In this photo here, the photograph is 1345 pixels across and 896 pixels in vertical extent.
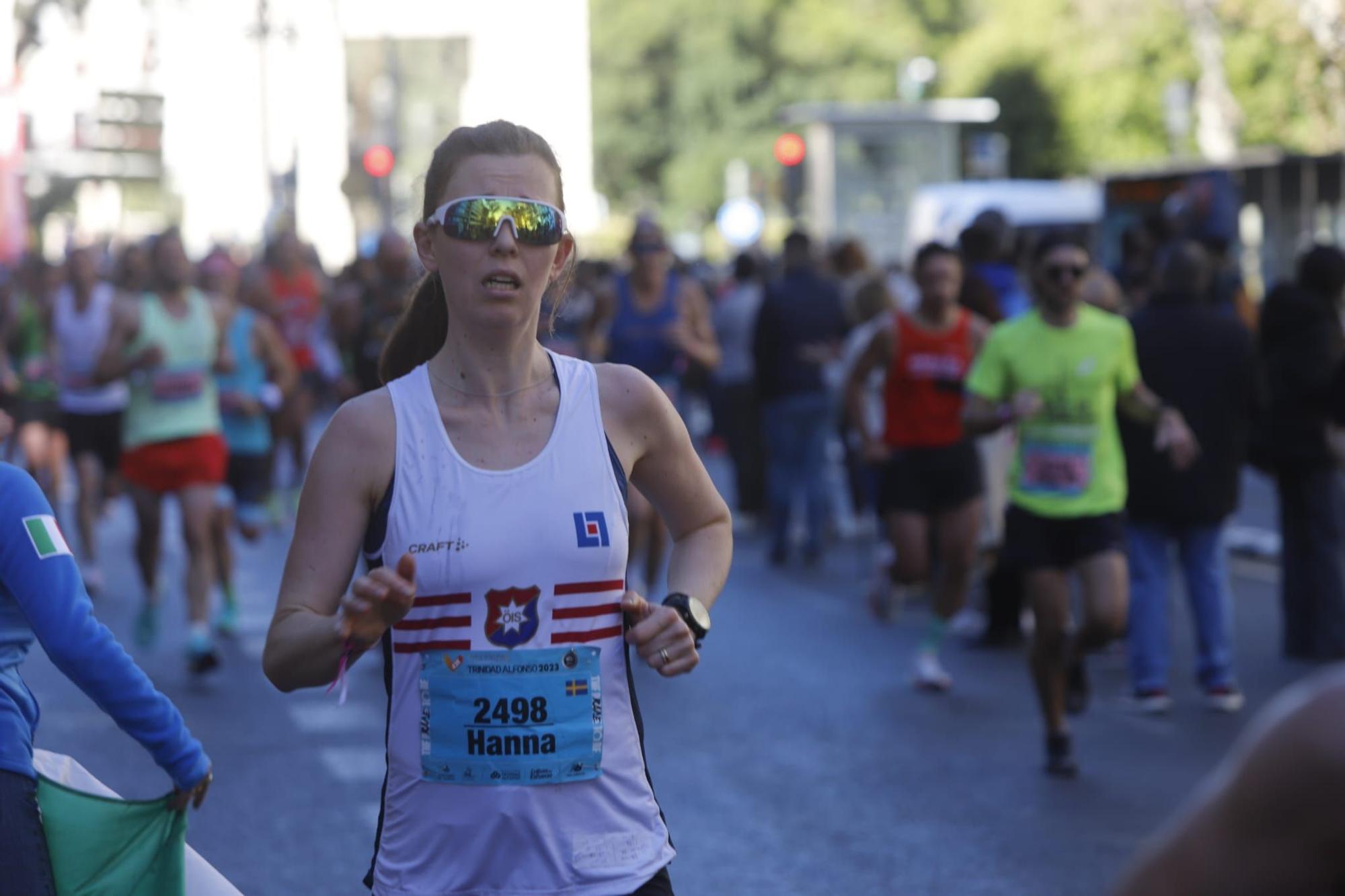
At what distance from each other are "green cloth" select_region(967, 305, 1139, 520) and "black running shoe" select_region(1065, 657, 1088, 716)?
1.02m

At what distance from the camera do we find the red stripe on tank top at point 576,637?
10.3 feet

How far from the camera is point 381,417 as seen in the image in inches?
126

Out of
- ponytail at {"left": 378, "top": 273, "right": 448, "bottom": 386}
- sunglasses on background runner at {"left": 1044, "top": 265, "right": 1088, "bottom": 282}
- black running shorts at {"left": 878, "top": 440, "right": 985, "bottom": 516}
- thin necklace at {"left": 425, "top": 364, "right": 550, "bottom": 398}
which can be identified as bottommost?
black running shorts at {"left": 878, "top": 440, "right": 985, "bottom": 516}

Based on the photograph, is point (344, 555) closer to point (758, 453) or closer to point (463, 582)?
point (463, 582)

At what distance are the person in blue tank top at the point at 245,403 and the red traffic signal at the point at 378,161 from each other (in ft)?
61.3

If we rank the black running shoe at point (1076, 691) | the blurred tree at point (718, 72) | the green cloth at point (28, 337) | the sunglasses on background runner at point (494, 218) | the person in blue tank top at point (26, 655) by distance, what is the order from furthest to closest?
the blurred tree at point (718, 72), the green cloth at point (28, 337), the black running shoe at point (1076, 691), the person in blue tank top at point (26, 655), the sunglasses on background runner at point (494, 218)

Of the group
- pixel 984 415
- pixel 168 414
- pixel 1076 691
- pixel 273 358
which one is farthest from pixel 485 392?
pixel 273 358

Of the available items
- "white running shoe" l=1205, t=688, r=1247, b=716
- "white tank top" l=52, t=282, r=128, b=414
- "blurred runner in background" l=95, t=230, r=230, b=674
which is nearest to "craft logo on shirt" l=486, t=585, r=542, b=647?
"white running shoe" l=1205, t=688, r=1247, b=716

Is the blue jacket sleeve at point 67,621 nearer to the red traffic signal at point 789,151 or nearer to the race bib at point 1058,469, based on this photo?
the race bib at point 1058,469

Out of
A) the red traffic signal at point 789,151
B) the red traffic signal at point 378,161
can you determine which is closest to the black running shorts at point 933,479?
the red traffic signal at point 789,151

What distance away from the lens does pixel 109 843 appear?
353 cm

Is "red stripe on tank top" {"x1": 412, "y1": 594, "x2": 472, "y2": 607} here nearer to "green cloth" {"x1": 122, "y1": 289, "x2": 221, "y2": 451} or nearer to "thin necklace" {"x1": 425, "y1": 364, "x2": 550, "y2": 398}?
"thin necklace" {"x1": 425, "y1": 364, "x2": 550, "y2": 398}

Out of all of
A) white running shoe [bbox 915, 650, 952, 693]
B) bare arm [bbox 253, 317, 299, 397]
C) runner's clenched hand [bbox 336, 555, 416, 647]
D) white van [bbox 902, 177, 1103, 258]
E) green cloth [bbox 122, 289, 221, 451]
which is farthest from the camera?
white van [bbox 902, 177, 1103, 258]

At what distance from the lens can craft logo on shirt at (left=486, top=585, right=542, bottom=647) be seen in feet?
10.3
